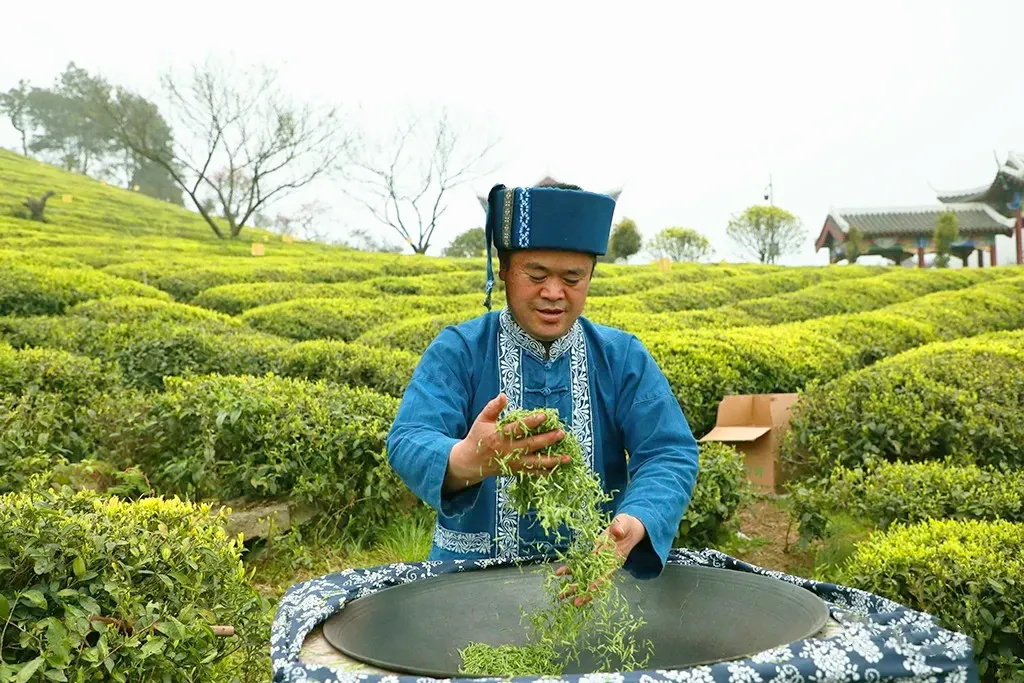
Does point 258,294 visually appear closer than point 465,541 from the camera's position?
No

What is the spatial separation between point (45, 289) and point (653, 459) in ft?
23.0

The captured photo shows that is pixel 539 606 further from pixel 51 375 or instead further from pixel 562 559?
pixel 51 375

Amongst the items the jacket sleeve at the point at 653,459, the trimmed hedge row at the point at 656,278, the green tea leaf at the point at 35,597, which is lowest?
the green tea leaf at the point at 35,597

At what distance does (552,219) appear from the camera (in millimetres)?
2111

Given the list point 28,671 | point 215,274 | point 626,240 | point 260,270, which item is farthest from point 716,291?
point 626,240

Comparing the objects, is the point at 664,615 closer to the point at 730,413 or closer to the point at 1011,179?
Result: the point at 730,413

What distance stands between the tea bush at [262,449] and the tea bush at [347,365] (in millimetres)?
1105

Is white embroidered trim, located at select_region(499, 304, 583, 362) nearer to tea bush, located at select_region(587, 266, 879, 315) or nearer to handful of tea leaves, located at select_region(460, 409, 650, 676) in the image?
handful of tea leaves, located at select_region(460, 409, 650, 676)

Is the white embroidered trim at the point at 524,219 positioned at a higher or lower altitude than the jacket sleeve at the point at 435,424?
higher

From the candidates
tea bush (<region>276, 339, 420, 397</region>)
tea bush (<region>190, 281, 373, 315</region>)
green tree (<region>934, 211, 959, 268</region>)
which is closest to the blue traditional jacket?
tea bush (<region>276, 339, 420, 397</region>)

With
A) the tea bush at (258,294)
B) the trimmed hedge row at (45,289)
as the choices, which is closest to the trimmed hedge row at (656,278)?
the tea bush at (258,294)

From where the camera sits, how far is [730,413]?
17.9 feet

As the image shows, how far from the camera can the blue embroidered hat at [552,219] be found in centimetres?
211

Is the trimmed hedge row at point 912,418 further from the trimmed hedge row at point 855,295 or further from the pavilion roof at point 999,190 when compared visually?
the pavilion roof at point 999,190
